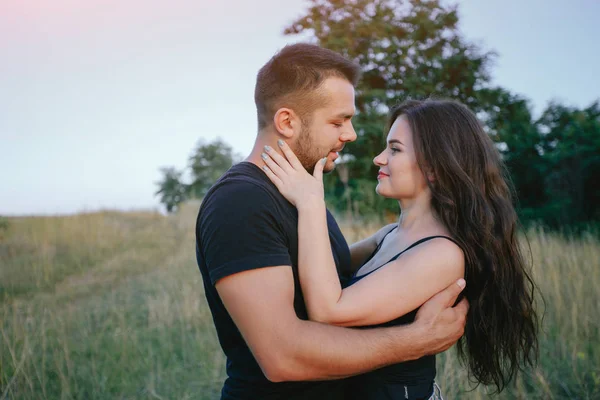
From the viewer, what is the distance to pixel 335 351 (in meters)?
1.56

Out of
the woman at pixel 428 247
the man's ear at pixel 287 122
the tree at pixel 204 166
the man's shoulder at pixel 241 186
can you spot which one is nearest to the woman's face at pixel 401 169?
the woman at pixel 428 247

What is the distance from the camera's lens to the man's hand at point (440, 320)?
1842mm

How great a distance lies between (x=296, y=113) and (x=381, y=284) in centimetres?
88

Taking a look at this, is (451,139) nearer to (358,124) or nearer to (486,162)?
(486,162)

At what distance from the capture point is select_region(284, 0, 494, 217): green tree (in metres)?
14.1

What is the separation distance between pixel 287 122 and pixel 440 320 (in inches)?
44.4

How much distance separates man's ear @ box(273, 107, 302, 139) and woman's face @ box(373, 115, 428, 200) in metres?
0.49

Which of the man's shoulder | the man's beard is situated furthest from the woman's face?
the man's shoulder

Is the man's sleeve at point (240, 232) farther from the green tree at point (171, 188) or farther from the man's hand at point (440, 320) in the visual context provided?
the green tree at point (171, 188)

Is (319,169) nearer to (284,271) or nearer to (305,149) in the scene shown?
(305,149)

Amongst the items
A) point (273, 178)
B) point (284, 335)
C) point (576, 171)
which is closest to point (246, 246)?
point (284, 335)

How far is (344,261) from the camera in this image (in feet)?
7.16

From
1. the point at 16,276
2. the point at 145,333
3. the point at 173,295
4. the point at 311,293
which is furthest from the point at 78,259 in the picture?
the point at 311,293

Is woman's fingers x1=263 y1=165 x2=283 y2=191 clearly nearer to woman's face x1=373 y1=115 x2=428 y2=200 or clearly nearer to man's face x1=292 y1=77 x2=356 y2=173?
man's face x1=292 y1=77 x2=356 y2=173
